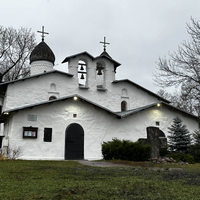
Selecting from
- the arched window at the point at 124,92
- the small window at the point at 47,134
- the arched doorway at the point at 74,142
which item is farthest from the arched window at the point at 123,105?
the small window at the point at 47,134

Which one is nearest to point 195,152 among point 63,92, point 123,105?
point 123,105

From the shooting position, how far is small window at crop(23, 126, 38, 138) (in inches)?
673

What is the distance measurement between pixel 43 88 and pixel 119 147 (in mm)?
9683

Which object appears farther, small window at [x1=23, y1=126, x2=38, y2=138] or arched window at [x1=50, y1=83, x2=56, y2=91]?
arched window at [x1=50, y1=83, x2=56, y2=91]

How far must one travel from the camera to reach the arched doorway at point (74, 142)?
18016 mm

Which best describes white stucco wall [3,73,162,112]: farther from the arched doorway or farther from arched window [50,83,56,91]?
the arched doorway

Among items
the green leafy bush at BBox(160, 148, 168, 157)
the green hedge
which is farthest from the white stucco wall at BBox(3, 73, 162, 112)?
the green hedge

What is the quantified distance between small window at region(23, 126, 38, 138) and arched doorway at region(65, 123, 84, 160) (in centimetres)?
214

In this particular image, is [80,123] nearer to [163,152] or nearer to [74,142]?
[74,142]

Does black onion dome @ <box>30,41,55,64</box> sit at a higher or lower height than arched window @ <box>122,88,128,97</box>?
higher

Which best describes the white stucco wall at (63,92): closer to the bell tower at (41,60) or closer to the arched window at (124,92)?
the arched window at (124,92)

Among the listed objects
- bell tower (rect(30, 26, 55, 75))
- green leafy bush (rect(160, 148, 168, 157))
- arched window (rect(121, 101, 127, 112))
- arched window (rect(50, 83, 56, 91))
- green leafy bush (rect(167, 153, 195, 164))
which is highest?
bell tower (rect(30, 26, 55, 75))

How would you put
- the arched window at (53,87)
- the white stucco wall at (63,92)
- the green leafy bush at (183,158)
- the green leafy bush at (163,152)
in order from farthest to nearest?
the arched window at (53,87) → the white stucco wall at (63,92) → the green leafy bush at (163,152) → the green leafy bush at (183,158)

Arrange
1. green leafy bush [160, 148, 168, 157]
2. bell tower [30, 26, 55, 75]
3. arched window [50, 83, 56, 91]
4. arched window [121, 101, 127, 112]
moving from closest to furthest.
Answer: green leafy bush [160, 148, 168, 157] < arched window [50, 83, 56, 91] < arched window [121, 101, 127, 112] < bell tower [30, 26, 55, 75]
